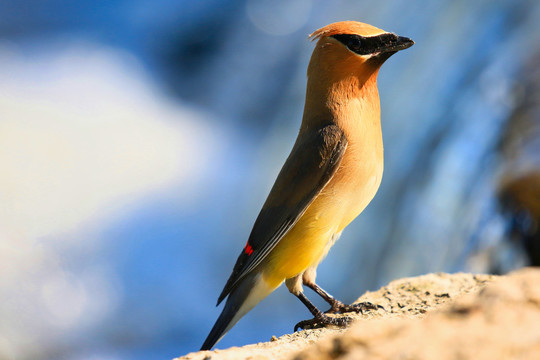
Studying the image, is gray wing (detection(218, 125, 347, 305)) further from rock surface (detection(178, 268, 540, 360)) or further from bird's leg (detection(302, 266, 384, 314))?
rock surface (detection(178, 268, 540, 360))

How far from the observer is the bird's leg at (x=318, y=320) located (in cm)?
334

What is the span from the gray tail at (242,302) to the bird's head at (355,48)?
1.33 meters

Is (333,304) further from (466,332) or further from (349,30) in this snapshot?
(466,332)

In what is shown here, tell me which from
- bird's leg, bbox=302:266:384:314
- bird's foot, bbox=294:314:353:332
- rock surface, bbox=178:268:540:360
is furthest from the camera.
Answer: bird's leg, bbox=302:266:384:314

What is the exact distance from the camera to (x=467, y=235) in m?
6.30

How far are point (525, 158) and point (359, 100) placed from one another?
364cm

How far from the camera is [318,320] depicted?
11.1 feet

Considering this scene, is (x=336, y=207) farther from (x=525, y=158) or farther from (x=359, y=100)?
(x=525, y=158)

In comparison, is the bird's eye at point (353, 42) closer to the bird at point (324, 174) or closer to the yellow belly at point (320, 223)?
the bird at point (324, 174)

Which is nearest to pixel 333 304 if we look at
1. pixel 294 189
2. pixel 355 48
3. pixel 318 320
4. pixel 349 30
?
pixel 318 320

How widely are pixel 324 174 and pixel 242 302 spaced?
0.94 metres

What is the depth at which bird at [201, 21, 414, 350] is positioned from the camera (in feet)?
10.5

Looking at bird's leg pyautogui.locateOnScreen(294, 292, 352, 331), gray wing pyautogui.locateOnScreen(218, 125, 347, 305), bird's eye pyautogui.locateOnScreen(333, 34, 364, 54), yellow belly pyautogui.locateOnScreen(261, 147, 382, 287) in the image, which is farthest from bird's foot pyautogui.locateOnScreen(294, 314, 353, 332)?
bird's eye pyautogui.locateOnScreen(333, 34, 364, 54)

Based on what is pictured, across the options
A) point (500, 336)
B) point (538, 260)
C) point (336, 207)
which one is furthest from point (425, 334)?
point (538, 260)
